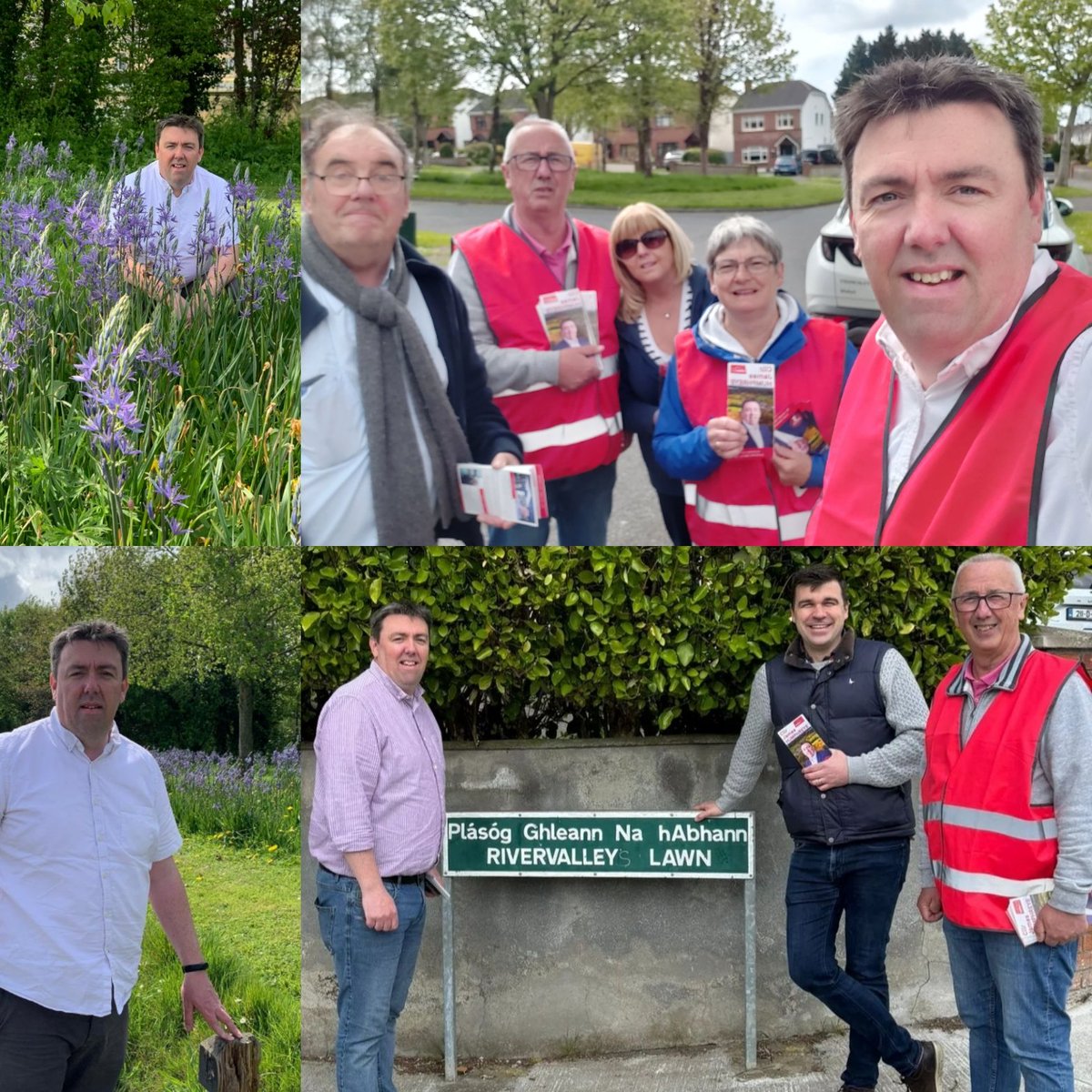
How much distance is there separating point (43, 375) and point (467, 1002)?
2675 mm

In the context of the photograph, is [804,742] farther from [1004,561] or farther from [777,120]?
[777,120]

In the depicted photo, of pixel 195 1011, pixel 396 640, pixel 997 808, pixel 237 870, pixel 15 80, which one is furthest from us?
pixel 15 80

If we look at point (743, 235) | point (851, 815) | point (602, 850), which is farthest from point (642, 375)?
point (602, 850)

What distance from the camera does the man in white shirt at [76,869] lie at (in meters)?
3.53

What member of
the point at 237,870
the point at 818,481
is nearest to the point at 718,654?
the point at 818,481

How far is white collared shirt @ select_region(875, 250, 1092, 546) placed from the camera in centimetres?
372

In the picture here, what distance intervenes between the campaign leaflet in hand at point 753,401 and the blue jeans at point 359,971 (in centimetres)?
172

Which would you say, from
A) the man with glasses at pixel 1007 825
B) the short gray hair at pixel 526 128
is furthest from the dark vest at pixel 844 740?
the short gray hair at pixel 526 128

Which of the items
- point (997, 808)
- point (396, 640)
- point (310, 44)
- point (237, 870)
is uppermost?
point (310, 44)

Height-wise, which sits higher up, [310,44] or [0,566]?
[310,44]

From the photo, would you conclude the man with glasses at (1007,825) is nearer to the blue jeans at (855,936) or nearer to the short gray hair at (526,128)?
the blue jeans at (855,936)

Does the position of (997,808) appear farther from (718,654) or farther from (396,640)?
(396,640)

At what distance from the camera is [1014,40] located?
3955mm

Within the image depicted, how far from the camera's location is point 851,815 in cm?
416
